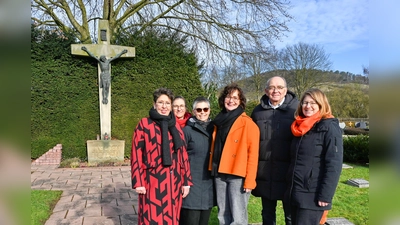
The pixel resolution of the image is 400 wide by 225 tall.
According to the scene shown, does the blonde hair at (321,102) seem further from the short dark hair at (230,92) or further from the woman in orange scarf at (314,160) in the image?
the short dark hair at (230,92)

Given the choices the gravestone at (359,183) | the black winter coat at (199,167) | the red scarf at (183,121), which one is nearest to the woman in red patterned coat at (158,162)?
the black winter coat at (199,167)

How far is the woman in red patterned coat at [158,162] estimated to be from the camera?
103 inches

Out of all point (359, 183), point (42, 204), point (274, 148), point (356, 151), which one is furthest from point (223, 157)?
point (356, 151)

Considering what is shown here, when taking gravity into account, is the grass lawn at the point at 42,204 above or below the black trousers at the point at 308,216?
below

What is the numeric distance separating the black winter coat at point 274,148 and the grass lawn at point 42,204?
302 centimetres

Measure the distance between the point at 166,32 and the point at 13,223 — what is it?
32.8 ft

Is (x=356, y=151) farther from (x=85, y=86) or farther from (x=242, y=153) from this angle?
(x=85, y=86)

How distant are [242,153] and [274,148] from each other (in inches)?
12.8

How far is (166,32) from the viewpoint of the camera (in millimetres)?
10133

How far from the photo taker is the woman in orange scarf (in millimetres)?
2205

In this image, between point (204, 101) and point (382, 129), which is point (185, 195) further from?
point (382, 129)

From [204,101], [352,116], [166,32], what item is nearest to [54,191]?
[204,101]

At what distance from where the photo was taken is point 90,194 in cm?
515

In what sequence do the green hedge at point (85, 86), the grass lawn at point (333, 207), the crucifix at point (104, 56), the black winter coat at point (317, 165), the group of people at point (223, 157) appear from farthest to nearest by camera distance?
the green hedge at point (85, 86), the crucifix at point (104, 56), the grass lawn at point (333, 207), the group of people at point (223, 157), the black winter coat at point (317, 165)
